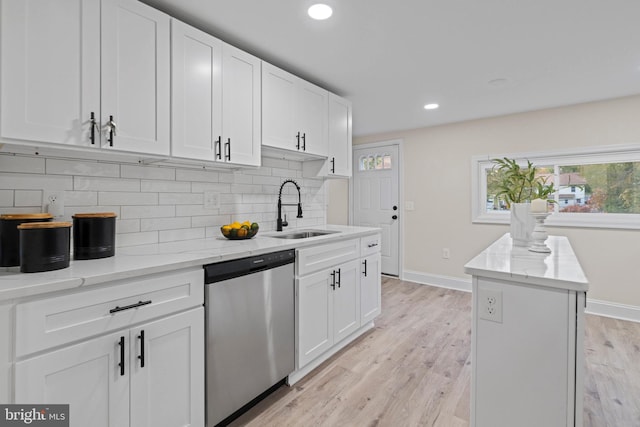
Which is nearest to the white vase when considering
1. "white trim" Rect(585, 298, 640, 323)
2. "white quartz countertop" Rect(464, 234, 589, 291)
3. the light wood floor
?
"white quartz countertop" Rect(464, 234, 589, 291)

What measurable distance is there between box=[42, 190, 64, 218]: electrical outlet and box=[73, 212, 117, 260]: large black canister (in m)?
0.25

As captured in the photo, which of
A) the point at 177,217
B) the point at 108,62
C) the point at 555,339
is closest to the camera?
the point at 555,339

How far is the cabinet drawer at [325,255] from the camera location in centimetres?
206

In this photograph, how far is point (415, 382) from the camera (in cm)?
213

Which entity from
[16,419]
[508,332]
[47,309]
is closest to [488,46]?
[508,332]

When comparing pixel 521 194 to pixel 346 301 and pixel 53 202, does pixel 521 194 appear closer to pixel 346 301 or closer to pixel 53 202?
pixel 346 301

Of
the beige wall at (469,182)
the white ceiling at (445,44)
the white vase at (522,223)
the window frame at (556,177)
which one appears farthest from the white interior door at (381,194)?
the white vase at (522,223)

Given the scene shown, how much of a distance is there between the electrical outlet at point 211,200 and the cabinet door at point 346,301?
103cm

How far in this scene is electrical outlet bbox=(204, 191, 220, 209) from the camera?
2258 mm

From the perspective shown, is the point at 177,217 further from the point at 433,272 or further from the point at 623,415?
the point at 433,272

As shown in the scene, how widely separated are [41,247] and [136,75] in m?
0.95

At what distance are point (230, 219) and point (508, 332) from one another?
75.9 inches

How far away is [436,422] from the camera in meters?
1.75

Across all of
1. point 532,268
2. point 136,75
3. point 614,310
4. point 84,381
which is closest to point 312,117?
point 136,75
